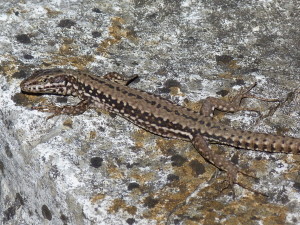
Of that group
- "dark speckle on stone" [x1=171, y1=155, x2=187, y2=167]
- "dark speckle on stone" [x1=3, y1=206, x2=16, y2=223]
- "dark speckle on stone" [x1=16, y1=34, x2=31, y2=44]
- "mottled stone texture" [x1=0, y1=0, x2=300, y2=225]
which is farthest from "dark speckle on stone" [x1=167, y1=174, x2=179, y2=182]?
"dark speckle on stone" [x1=16, y1=34, x2=31, y2=44]

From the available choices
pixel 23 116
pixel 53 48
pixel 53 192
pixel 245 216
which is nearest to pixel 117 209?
pixel 53 192

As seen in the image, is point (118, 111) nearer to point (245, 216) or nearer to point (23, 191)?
point (23, 191)

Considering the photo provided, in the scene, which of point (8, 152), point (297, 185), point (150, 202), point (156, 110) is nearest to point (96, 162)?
point (150, 202)

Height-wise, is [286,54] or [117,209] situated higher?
[286,54]

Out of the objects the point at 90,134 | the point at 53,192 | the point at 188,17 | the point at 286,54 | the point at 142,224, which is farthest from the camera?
the point at 188,17

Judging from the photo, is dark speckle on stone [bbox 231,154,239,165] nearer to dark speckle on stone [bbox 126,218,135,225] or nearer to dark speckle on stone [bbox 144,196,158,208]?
dark speckle on stone [bbox 144,196,158,208]

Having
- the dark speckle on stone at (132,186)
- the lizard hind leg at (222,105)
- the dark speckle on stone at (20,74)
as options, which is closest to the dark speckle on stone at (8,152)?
the dark speckle on stone at (20,74)

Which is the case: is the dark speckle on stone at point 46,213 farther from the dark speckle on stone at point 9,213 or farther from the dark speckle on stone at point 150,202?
the dark speckle on stone at point 150,202
